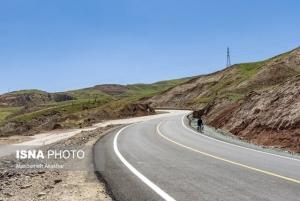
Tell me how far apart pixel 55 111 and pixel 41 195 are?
87.2 meters

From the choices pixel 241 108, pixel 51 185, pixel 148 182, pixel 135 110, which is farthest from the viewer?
pixel 135 110

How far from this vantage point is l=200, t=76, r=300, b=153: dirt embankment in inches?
1101

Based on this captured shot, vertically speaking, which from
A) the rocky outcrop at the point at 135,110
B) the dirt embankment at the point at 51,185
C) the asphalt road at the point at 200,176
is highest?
the rocky outcrop at the point at 135,110

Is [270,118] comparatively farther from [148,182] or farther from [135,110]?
[135,110]

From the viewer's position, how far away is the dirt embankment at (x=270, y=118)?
28.0 meters

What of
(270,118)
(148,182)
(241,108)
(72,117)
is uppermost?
(241,108)

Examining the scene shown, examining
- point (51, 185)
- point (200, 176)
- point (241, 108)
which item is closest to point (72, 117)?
point (241, 108)

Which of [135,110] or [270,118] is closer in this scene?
[270,118]

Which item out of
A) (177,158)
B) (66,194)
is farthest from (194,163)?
(66,194)

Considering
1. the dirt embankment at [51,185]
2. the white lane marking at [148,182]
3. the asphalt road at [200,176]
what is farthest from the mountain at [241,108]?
the dirt embankment at [51,185]

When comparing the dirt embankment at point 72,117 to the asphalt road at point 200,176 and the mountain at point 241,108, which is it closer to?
the mountain at point 241,108

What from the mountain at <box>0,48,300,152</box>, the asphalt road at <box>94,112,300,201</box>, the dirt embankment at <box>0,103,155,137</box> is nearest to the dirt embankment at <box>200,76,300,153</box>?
the mountain at <box>0,48,300,152</box>

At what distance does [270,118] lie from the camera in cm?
3234

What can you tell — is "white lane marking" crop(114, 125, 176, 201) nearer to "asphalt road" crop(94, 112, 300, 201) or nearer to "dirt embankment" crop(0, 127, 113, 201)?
"asphalt road" crop(94, 112, 300, 201)
